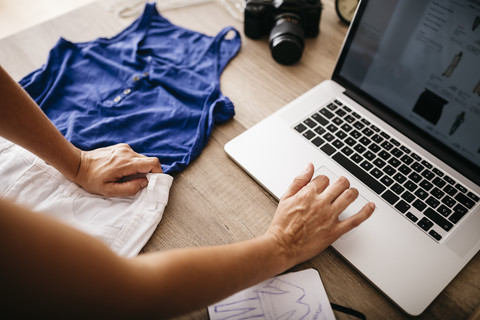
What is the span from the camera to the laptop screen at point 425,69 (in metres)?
0.53

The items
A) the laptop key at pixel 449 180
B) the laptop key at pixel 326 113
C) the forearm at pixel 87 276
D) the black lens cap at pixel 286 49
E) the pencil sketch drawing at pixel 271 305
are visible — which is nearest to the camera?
the forearm at pixel 87 276

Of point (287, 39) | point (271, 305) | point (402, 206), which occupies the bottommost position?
point (271, 305)

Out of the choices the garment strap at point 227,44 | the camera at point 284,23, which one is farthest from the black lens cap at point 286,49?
the garment strap at point 227,44

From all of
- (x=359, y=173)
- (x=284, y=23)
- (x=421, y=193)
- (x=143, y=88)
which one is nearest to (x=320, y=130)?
(x=359, y=173)

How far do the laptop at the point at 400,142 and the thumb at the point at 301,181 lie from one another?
0.03m

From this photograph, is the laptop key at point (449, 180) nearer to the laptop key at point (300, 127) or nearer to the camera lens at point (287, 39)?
the laptop key at point (300, 127)

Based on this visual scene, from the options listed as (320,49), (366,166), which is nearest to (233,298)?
(366,166)

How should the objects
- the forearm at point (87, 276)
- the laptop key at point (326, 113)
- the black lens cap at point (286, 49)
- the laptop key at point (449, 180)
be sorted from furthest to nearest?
the black lens cap at point (286, 49)
the laptop key at point (326, 113)
the laptop key at point (449, 180)
the forearm at point (87, 276)

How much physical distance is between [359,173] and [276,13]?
53 centimetres

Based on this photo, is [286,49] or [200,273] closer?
[200,273]

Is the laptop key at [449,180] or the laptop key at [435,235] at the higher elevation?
the laptop key at [449,180]

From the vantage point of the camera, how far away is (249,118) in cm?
74

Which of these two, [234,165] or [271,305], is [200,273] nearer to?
[271,305]

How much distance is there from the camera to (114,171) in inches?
22.6
